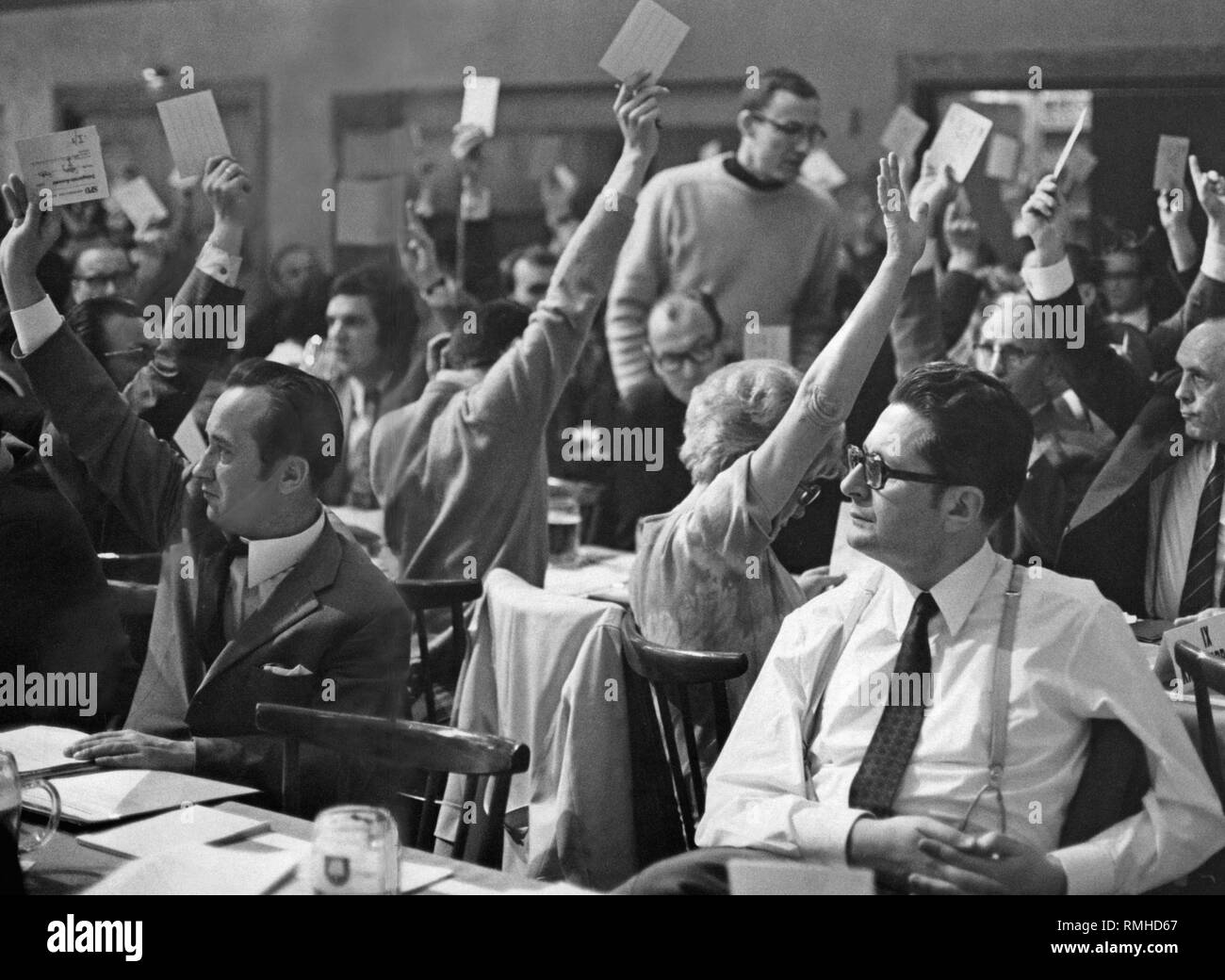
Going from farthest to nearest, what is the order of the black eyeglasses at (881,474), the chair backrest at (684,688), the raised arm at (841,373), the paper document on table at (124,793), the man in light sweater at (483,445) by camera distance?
the man in light sweater at (483,445) < the raised arm at (841,373) < the chair backrest at (684,688) < the black eyeglasses at (881,474) < the paper document on table at (124,793)

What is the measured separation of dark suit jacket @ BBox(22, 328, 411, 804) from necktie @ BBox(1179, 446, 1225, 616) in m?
1.53

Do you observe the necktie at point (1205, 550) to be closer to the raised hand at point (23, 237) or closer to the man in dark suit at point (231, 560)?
the man in dark suit at point (231, 560)

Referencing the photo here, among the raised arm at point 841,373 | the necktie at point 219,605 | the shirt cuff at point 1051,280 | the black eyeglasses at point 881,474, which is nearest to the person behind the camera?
the black eyeglasses at point 881,474

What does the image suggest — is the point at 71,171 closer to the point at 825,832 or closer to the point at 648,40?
the point at 648,40

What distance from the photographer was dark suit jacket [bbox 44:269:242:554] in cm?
326

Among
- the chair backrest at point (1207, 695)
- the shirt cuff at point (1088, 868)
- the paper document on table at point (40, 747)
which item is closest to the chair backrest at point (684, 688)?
the shirt cuff at point (1088, 868)

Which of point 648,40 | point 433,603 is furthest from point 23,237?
point 648,40

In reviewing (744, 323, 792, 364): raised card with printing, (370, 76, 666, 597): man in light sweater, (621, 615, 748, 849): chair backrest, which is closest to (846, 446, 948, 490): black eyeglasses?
(621, 615, 748, 849): chair backrest

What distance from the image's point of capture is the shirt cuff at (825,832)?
2.15m

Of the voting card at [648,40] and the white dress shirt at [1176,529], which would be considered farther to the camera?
the voting card at [648,40]

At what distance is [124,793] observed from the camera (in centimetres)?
229

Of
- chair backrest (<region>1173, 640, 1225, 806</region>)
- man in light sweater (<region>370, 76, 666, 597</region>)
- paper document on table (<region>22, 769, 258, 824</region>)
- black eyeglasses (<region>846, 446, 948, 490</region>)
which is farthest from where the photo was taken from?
man in light sweater (<region>370, 76, 666, 597</region>)

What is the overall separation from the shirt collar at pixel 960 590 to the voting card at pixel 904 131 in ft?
3.28

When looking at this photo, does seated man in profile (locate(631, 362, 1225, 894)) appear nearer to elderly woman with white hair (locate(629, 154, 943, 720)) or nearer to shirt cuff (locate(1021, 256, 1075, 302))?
elderly woman with white hair (locate(629, 154, 943, 720))
